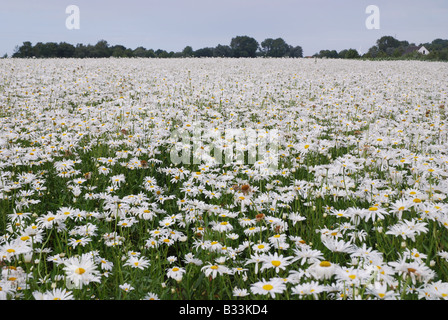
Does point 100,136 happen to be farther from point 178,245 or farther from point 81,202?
point 178,245

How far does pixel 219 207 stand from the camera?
136 inches

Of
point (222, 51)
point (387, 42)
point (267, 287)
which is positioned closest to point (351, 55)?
point (222, 51)

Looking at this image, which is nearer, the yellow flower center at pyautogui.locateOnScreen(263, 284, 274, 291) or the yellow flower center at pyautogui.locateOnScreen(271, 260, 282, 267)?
the yellow flower center at pyautogui.locateOnScreen(263, 284, 274, 291)

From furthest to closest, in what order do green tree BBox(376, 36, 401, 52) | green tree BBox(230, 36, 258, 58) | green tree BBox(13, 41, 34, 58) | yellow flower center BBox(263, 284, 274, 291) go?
green tree BBox(376, 36, 401, 52) < green tree BBox(230, 36, 258, 58) < green tree BBox(13, 41, 34, 58) < yellow flower center BBox(263, 284, 274, 291)

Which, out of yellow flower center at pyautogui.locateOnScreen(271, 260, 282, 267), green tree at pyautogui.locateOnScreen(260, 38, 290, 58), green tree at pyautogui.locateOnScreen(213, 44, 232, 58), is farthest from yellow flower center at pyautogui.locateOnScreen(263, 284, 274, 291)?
green tree at pyautogui.locateOnScreen(260, 38, 290, 58)

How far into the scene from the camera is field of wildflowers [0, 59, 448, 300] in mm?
2232

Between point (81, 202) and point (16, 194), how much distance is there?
79 centimetres

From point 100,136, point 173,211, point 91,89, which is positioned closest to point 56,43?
point 91,89

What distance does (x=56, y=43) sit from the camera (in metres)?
44.8

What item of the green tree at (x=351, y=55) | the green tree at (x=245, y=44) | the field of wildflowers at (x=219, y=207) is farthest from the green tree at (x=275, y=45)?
the field of wildflowers at (x=219, y=207)

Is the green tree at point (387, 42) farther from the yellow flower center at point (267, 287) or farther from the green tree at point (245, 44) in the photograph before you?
the yellow flower center at point (267, 287)

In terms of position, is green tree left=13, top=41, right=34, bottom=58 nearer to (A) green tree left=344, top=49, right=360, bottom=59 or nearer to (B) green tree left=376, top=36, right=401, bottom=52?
(A) green tree left=344, top=49, right=360, bottom=59

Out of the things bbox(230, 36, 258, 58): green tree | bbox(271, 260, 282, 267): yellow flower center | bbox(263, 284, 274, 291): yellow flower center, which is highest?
bbox(230, 36, 258, 58): green tree

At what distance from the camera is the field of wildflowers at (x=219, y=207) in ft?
7.32
